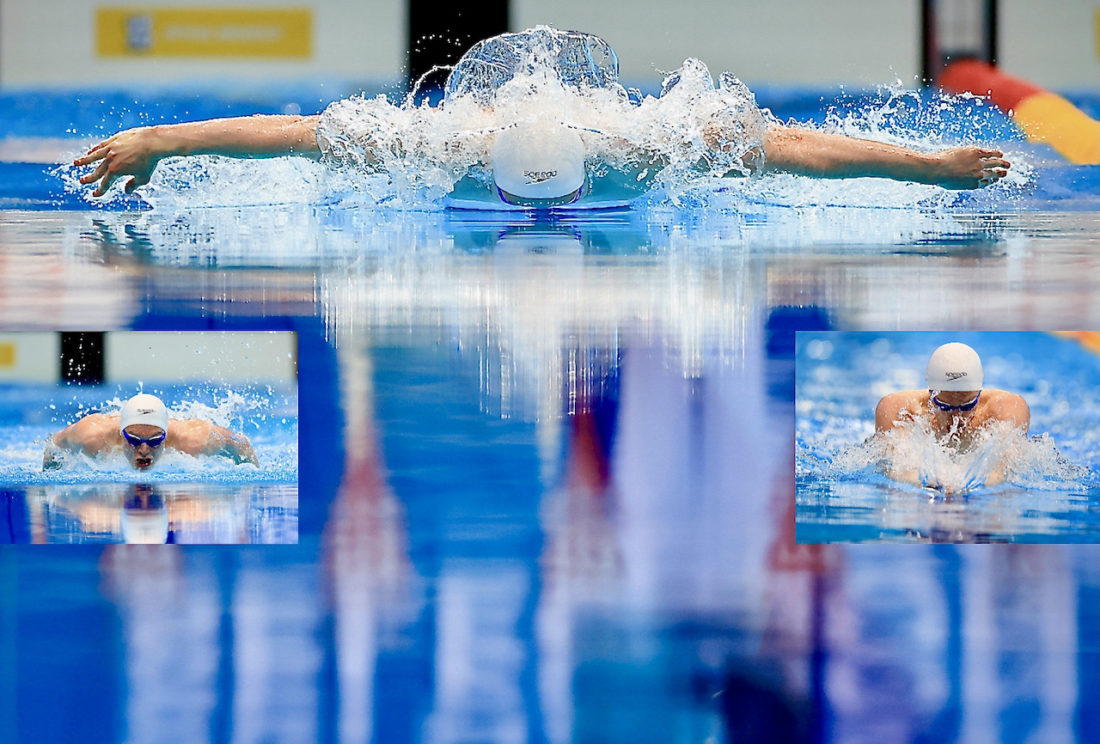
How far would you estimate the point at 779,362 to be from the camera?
271cm

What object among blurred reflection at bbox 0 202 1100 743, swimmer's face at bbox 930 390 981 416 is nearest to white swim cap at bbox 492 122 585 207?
blurred reflection at bbox 0 202 1100 743

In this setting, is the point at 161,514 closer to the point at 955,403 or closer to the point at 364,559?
the point at 364,559

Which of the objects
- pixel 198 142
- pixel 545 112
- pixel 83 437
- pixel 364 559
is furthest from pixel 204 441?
pixel 545 112

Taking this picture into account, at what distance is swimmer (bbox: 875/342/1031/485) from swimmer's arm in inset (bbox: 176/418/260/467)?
51.4 inches

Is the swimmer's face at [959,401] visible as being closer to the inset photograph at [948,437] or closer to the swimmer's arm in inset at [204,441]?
the inset photograph at [948,437]

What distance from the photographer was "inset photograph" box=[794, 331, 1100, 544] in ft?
8.96

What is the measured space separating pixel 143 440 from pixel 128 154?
2.28 feet

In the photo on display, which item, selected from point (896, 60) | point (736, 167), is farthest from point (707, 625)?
point (896, 60)

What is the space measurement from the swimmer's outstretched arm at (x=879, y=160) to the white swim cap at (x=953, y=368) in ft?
1.61

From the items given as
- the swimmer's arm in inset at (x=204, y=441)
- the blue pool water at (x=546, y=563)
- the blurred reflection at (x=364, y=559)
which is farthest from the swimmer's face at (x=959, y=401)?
the swimmer's arm in inset at (x=204, y=441)

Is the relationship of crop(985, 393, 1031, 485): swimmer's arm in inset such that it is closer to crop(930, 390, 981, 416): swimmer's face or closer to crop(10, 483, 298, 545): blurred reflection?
crop(930, 390, 981, 416): swimmer's face

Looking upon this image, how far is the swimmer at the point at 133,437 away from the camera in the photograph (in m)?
2.74

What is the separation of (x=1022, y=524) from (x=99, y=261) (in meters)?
1.97

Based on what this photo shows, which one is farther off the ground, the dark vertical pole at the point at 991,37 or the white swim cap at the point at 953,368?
the dark vertical pole at the point at 991,37
